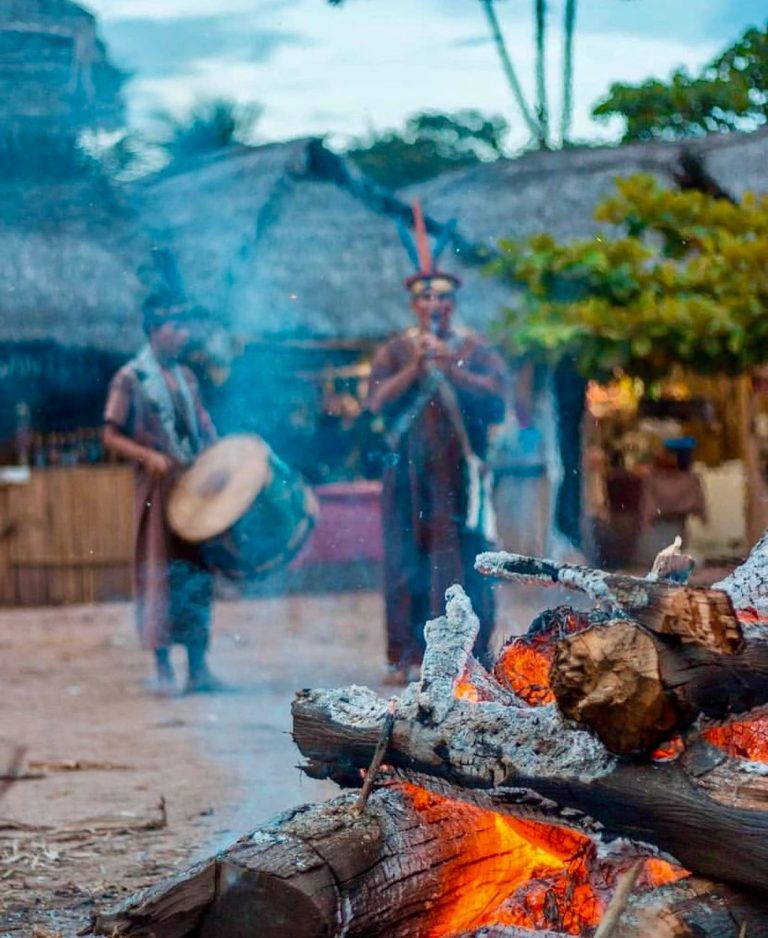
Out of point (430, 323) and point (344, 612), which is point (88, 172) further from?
point (430, 323)

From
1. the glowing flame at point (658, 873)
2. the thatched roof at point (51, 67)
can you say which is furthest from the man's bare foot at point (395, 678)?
the thatched roof at point (51, 67)

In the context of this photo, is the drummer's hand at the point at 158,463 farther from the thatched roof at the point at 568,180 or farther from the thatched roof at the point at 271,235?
the thatched roof at the point at 568,180

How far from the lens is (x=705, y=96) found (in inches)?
324

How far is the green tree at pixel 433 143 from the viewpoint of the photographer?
25.8 m

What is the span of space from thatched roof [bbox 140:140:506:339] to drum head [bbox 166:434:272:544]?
203 inches

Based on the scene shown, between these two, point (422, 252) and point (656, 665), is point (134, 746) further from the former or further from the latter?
point (656, 665)

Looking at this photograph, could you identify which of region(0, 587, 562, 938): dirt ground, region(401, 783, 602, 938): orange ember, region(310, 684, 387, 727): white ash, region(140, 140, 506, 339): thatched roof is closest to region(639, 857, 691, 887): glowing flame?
region(401, 783, 602, 938): orange ember

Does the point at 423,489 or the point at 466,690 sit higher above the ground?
the point at 423,489

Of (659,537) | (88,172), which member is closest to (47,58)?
(88,172)

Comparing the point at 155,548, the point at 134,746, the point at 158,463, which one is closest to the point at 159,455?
the point at 158,463

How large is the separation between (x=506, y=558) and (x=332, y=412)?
11.4 meters

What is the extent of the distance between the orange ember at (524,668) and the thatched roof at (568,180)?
9561mm

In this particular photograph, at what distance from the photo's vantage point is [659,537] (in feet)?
41.2

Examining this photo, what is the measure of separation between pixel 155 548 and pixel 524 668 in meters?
4.28
